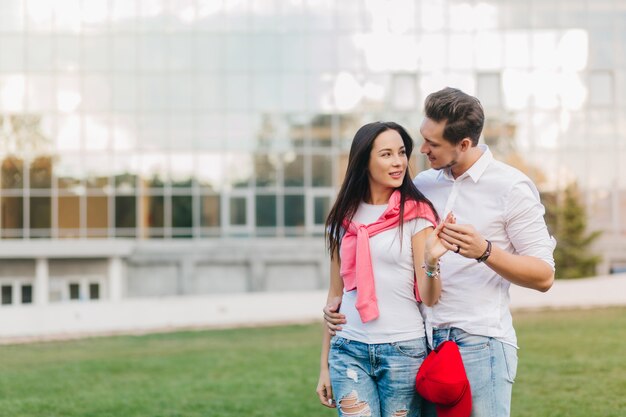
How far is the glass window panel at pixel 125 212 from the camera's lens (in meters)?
39.9

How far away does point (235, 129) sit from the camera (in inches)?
1596

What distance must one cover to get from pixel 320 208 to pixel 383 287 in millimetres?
36130

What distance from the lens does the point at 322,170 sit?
40.5 meters

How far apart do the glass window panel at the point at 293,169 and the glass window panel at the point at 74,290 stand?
367 inches

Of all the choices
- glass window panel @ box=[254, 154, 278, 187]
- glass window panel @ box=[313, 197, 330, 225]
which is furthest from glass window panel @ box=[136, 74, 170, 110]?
glass window panel @ box=[313, 197, 330, 225]

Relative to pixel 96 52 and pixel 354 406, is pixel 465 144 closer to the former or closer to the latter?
pixel 354 406

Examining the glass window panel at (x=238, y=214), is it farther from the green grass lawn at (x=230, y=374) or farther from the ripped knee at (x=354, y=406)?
the ripped knee at (x=354, y=406)

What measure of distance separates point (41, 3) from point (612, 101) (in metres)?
23.8

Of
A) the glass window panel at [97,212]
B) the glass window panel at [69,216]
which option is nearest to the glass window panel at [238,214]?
the glass window panel at [97,212]

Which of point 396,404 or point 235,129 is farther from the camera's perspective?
point 235,129

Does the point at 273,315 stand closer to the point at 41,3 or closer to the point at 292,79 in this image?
the point at 292,79

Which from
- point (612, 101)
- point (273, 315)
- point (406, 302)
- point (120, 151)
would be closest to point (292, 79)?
point (120, 151)

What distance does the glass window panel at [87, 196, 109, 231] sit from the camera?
→ 39.9 meters

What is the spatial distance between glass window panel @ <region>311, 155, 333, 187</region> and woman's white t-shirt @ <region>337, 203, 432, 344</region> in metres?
36.3
